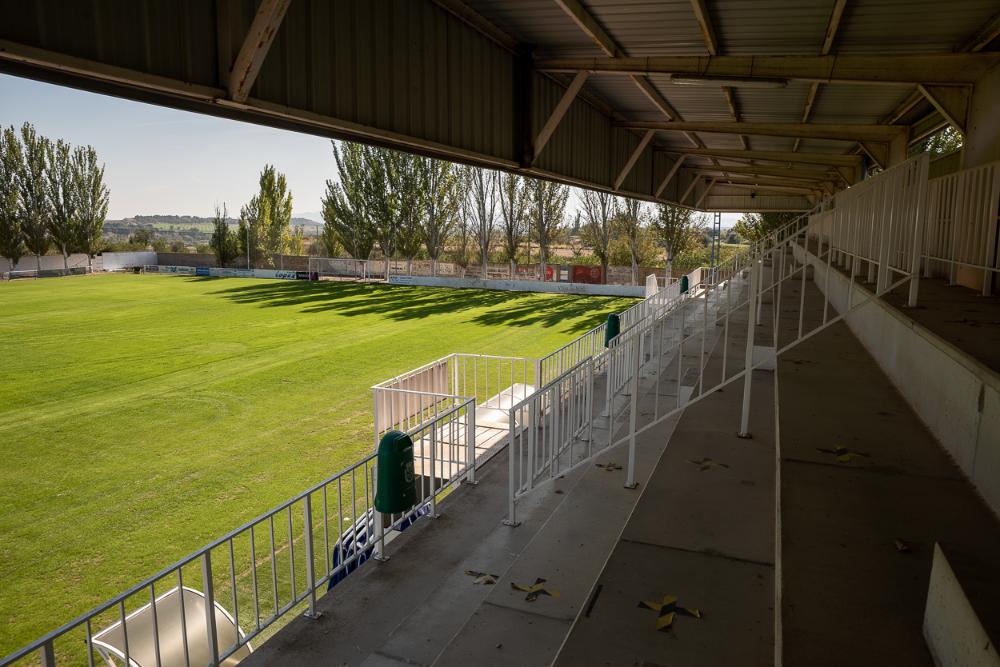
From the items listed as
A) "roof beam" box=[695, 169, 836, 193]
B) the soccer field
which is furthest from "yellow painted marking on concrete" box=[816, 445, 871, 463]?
"roof beam" box=[695, 169, 836, 193]

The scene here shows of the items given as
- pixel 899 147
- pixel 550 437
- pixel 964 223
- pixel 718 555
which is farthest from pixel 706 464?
pixel 899 147

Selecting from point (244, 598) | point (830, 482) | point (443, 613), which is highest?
point (830, 482)

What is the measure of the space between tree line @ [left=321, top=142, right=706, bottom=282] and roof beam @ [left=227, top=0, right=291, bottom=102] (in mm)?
42232

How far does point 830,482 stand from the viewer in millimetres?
3721


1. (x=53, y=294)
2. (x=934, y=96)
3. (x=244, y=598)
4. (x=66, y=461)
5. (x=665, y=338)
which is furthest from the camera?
(x=53, y=294)

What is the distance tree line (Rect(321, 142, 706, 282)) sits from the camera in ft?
153

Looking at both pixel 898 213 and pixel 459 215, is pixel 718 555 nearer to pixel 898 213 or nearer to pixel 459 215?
pixel 898 213

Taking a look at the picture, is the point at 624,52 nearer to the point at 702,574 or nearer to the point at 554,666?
the point at 702,574

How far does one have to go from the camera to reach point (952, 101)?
788 centimetres

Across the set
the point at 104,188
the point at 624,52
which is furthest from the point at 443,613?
the point at 104,188

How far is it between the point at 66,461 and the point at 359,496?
17.6ft

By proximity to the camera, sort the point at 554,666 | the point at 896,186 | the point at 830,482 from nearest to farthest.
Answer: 1. the point at 554,666
2. the point at 830,482
3. the point at 896,186

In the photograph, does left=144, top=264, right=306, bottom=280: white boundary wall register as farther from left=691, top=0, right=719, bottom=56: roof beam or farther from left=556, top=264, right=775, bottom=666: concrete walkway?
left=556, top=264, right=775, bottom=666: concrete walkway

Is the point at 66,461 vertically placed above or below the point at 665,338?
below
